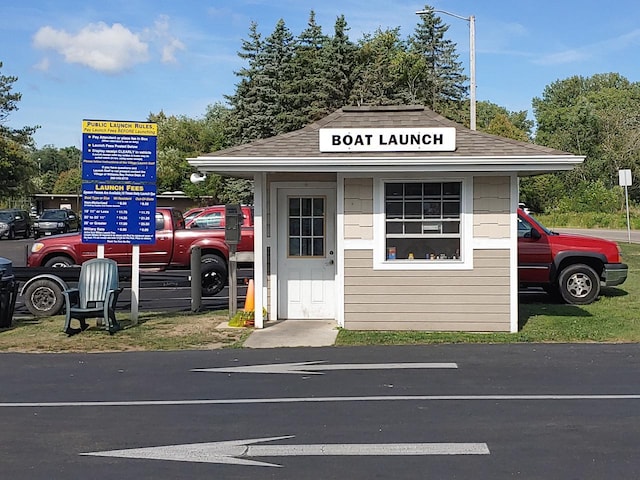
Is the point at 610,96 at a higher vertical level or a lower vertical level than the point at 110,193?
higher

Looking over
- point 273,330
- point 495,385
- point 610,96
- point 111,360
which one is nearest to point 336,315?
point 273,330

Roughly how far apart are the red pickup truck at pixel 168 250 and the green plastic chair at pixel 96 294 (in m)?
4.35

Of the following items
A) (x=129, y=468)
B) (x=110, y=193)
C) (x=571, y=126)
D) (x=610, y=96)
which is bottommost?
(x=129, y=468)

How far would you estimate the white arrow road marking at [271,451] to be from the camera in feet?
19.6

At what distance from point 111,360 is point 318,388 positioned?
3.41 m

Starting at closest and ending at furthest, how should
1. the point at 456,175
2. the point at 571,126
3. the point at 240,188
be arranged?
the point at 456,175
the point at 240,188
the point at 571,126

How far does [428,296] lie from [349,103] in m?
38.1

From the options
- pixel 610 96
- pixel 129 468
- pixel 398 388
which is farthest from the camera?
pixel 610 96

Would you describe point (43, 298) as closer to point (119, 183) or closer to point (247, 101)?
point (119, 183)

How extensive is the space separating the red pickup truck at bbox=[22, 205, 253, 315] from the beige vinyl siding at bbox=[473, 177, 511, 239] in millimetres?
6841

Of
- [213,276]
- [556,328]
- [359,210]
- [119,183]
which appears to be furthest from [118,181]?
[556,328]

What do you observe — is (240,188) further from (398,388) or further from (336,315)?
(398,388)

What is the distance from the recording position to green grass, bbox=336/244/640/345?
11461 millimetres

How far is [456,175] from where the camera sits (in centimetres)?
1209
